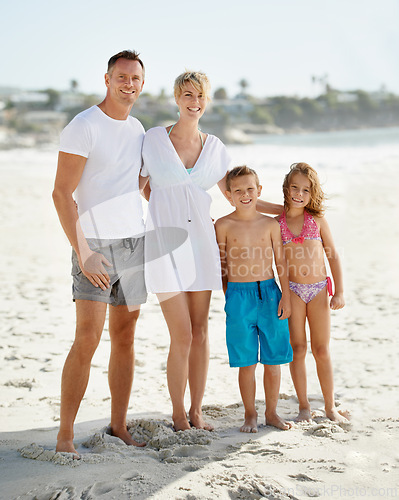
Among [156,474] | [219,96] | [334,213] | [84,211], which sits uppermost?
[219,96]

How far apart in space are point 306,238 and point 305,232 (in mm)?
40

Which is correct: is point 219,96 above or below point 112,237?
above

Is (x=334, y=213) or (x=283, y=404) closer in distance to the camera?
(x=283, y=404)

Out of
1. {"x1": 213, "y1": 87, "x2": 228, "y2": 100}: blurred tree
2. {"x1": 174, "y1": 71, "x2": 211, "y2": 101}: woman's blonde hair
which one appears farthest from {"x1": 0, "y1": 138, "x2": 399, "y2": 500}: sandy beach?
{"x1": 213, "y1": 87, "x2": 228, "y2": 100}: blurred tree

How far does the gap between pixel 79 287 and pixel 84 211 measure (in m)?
0.41

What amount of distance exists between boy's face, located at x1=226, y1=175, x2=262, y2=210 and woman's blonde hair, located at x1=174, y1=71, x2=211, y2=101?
1.77ft

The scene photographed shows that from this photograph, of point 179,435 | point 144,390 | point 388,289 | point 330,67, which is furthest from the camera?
point 330,67

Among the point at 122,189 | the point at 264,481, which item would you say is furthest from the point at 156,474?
the point at 122,189

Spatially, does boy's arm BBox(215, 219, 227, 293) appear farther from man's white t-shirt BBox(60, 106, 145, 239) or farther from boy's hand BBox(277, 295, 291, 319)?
man's white t-shirt BBox(60, 106, 145, 239)

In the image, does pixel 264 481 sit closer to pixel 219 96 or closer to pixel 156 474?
pixel 156 474

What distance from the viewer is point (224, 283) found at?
3.50 meters

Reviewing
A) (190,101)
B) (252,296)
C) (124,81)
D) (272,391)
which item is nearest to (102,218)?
(124,81)

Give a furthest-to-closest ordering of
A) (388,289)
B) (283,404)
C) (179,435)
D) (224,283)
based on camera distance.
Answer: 1. (388,289)
2. (283,404)
3. (224,283)
4. (179,435)

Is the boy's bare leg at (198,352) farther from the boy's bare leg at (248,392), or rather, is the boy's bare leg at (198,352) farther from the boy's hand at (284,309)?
the boy's hand at (284,309)
